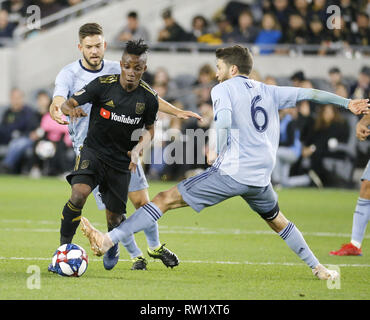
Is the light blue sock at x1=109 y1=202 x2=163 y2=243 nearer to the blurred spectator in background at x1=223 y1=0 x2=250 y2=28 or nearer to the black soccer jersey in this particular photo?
the black soccer jersey

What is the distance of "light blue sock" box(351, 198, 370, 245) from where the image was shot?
33.3ft

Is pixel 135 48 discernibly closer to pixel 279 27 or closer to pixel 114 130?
pixel 114 130

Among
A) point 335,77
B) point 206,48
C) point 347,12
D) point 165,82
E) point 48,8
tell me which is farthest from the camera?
point 48,8

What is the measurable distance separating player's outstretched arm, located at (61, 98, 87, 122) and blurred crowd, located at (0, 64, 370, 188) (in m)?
11.4

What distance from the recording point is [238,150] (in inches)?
298

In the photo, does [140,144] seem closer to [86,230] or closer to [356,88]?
[86,230]

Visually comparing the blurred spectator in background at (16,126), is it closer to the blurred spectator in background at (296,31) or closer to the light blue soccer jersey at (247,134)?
the blurred spectator in background at (296,31)

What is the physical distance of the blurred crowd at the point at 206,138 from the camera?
1972 centimetres

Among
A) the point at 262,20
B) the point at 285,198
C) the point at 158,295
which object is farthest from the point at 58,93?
the point at 262,20

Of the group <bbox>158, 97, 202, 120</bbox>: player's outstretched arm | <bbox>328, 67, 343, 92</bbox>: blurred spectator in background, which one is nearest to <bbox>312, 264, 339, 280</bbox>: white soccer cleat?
<bbox>158, 97, 202, 120</bbox>: player's outstretched arm

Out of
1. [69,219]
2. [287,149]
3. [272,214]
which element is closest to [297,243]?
[272,214]

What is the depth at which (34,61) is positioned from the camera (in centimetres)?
2339

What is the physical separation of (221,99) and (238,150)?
0.49 metres

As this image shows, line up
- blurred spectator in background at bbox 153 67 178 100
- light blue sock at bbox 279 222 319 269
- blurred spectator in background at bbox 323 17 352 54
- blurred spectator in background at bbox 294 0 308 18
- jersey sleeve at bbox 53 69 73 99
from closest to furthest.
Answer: light blue sock at bbox 279 222 319 269, jersey sleeve at bbox 53 69 73 99, blurred spectator in background at bbox 153 67 178 100, blurred spectator in background at bbox 323 17 352 54, blurred spectator in background at bbox 294 0 308 18
